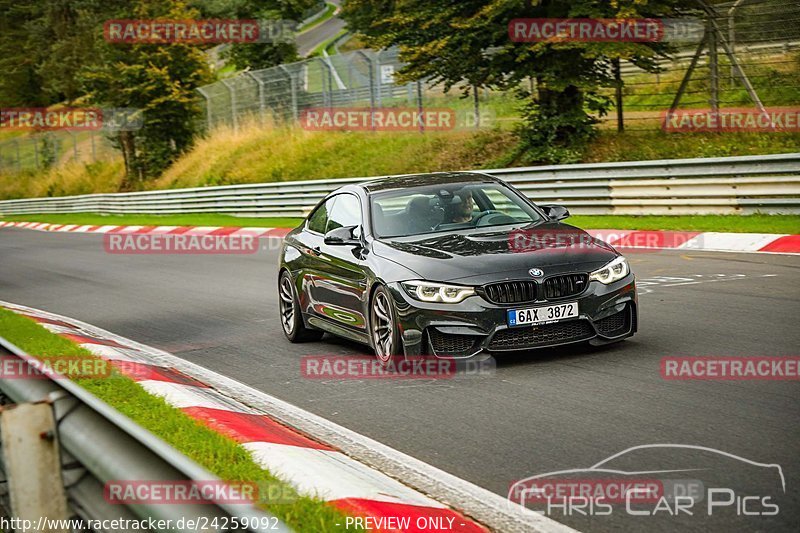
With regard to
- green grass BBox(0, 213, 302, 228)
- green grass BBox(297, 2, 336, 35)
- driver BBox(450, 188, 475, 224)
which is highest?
green grass BBox(297, 2, 336, 35)

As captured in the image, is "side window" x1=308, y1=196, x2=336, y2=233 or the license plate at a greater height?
"side window" x1=308, y1=196, x2=336, y2=233

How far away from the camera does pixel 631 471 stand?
5.32 metres

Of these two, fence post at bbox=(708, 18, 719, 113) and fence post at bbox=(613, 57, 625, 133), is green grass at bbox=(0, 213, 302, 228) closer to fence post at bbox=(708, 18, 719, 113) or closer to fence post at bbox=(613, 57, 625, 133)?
fence post at bbox=(613, 57, 625, 133)

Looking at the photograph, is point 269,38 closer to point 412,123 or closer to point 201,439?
point 412,123

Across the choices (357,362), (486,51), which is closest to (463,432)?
(357,362)

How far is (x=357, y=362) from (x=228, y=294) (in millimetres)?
Answer: 6172

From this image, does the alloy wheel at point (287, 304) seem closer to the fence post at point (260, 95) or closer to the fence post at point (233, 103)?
the fence post at point (260, 95)

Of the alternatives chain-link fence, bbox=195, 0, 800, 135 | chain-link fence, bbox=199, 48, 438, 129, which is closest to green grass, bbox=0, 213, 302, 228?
chain-link fence, bbox=199, 48, 438, 129

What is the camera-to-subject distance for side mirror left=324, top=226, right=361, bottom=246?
9.38 meters

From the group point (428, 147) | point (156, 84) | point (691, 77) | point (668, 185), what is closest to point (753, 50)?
point (691, 77)

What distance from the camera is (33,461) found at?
360 cm

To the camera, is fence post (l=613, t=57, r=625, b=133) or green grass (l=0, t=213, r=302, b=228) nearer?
fence post (l=613, t=57, r=625, b=133)

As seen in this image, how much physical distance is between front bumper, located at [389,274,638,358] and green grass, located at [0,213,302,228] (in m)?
18.9

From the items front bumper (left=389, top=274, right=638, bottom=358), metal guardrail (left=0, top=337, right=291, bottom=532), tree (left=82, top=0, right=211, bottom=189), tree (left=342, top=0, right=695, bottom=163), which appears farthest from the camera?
tree (left=82, top=0, right=211, bottom=189)
